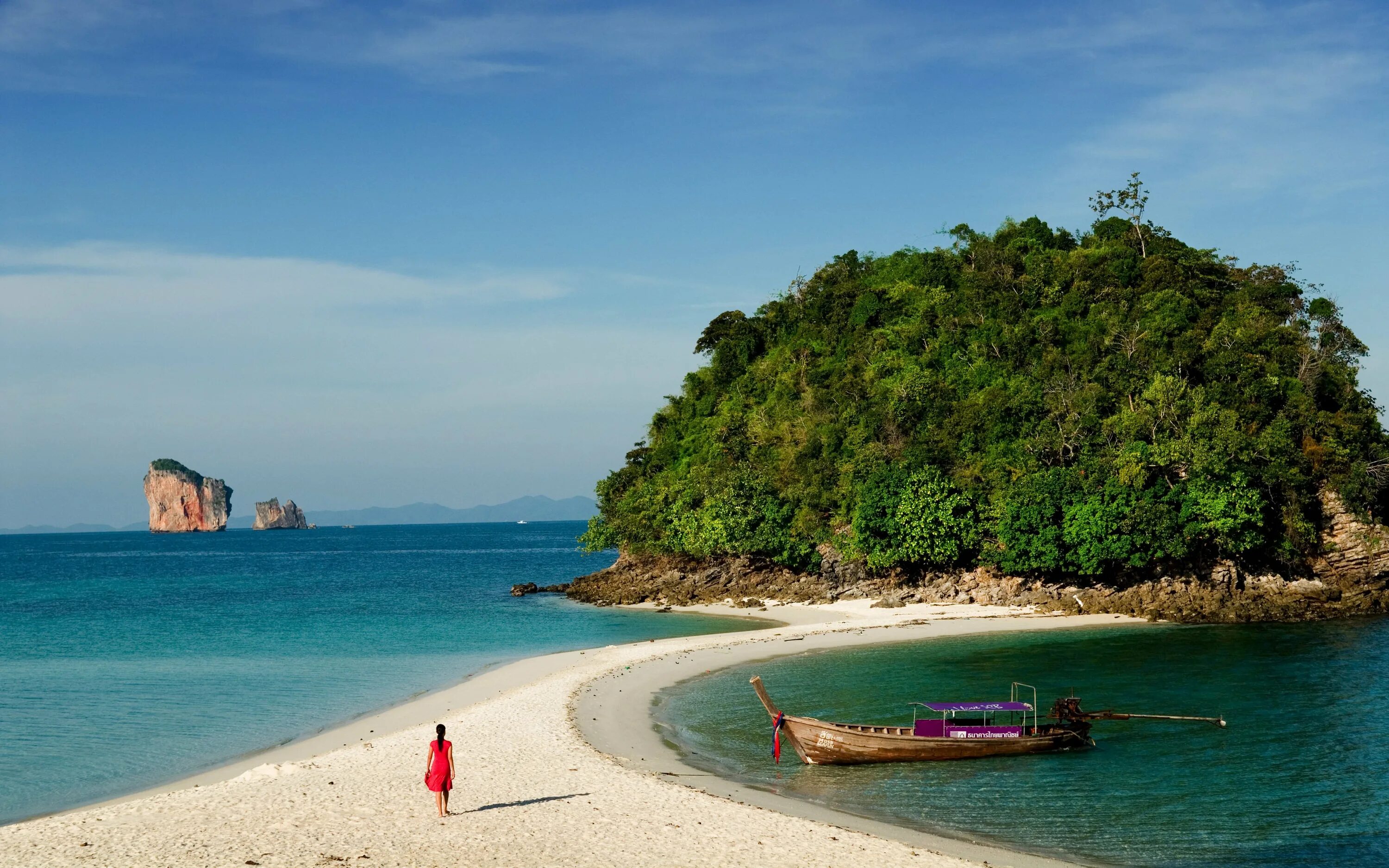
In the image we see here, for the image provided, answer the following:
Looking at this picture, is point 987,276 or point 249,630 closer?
point 249,630

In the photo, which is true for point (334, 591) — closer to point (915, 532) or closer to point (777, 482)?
point (777, 482)

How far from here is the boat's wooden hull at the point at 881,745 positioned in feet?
71.9

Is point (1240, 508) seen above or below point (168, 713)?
above

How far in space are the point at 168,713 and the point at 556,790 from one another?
15290 mm

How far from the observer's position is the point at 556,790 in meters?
19.4

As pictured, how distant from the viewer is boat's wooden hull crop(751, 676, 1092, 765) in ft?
71.9

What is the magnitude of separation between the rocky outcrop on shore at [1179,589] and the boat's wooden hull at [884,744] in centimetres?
2568

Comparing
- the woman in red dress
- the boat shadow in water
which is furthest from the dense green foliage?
the woman in red dress

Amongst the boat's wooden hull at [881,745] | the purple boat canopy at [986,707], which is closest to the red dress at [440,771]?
the boat's wooden hull at [881,745]

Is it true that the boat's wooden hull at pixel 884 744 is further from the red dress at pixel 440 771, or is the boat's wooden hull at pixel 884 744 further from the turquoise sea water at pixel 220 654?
the turquoise sea water at pixel 220 654

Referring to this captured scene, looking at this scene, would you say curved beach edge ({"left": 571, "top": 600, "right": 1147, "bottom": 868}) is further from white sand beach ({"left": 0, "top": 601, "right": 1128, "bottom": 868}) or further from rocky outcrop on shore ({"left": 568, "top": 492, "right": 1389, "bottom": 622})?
rocky outcrop on shore ({"left": 568, "top": 492, "right": 1389, "bottom": 622})

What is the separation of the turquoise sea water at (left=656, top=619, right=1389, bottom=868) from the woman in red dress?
6.26 m

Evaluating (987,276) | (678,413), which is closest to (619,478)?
(678,413)

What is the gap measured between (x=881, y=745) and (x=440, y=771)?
988 cm
